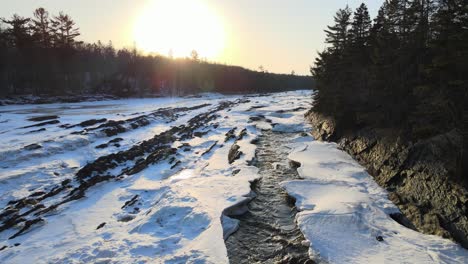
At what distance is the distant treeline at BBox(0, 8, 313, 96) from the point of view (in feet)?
192

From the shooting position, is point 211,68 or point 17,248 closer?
point 17,248

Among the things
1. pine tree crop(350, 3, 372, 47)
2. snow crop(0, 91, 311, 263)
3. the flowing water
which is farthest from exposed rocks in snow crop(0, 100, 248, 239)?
pine tree crop(350, 3, 372, 47)

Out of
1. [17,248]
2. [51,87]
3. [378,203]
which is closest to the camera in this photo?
[17,248]

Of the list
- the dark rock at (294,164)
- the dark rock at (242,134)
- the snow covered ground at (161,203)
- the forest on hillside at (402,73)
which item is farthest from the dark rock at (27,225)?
the dark rock at (242,134)

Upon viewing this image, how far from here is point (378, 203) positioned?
13.3 metres

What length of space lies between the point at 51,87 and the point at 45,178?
54731 millimetres

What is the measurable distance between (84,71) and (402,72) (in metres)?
73.9

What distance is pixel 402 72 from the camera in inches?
779

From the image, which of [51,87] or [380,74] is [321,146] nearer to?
[380,74]

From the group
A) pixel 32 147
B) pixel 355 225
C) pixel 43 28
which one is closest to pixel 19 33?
pixel 43 28

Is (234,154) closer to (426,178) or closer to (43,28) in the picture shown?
(426,178)

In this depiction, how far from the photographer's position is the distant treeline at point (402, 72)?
13.6 m

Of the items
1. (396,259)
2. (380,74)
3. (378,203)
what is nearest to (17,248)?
(396,259)

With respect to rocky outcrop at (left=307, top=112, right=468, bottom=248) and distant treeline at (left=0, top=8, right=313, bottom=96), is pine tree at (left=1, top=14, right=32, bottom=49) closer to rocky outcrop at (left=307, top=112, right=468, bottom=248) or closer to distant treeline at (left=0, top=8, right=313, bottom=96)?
distant treeline at (left=0, top=8, right=313, bottom=96)
